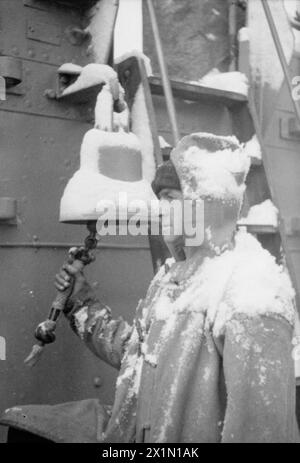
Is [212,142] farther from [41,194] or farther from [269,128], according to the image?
[269,128]

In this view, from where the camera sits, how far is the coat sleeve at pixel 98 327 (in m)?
2.61

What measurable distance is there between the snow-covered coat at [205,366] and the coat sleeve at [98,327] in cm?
19

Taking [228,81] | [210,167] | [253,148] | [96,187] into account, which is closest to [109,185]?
[96,187]

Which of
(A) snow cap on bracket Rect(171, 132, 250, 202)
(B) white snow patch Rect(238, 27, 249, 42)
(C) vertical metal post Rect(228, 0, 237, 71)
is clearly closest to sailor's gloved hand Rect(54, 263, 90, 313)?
(A) snow cap on bracket Rect(171, 132, 250, 202)

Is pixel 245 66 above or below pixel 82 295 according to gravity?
above

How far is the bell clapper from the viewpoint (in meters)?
2.60

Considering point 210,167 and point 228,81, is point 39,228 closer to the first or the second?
point 210,167

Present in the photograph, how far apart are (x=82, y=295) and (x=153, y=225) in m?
0.44

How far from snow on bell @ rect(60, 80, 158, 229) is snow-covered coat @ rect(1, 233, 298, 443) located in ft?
0.97

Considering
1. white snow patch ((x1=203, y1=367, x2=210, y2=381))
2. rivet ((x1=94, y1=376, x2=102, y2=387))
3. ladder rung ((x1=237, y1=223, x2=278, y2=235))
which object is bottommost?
white snow patch ((x1=203, y1=367, x2=210, y2=381))

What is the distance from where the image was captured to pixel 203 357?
6.45 feet

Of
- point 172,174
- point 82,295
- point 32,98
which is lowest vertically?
point 82,295

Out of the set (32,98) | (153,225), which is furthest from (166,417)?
(32,98)

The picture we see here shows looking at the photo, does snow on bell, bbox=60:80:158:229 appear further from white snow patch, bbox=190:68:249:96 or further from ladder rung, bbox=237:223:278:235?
white snow patch, bbox=190:68:249:96
